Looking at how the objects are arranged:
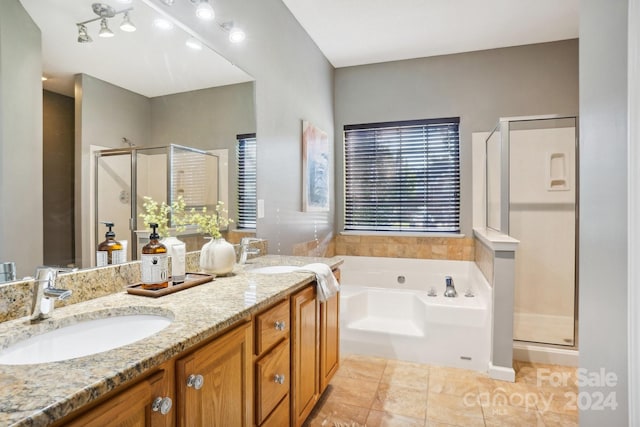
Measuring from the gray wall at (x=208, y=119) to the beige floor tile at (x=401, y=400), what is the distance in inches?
58.1

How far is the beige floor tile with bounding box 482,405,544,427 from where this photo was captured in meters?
1.95

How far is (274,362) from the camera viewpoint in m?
1.37

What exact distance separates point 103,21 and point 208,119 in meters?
0.63

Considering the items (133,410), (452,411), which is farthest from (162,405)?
(452,411)

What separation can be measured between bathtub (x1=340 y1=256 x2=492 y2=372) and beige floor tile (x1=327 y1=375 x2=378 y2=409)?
1.50 feet

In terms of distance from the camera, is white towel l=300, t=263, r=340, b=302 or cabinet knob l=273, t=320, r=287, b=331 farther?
white towel l=300, t=263, r=340, b=302

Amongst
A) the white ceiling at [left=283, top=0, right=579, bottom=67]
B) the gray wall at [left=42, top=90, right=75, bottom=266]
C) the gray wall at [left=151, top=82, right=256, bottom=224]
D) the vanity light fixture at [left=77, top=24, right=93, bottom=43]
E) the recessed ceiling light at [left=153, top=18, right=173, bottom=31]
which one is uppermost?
the white ceiling at [left=283, top=0, right=579, bottom=67]

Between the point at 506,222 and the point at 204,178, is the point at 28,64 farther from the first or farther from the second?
the point at 506,222

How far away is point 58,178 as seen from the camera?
1.14 metres

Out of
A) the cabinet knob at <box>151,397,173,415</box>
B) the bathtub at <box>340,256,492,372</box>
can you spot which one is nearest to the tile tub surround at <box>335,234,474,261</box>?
the bathtub at <box>340,256,492,372</box>

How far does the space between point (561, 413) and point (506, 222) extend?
1.35 meters

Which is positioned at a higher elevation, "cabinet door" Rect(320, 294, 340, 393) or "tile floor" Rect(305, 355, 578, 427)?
"cabinet door" Rect(320, 294, 340, 393)

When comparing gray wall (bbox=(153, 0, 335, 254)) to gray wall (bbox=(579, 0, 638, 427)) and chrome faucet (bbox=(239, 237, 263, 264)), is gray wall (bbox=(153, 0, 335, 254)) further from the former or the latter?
gray wall (bbox=(579, 0, 638, 427))

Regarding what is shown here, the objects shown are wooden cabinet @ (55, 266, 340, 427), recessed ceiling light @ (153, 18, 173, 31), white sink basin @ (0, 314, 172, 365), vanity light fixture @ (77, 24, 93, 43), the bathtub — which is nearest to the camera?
wooden cabinet @ (55, 266, 340, 427)
